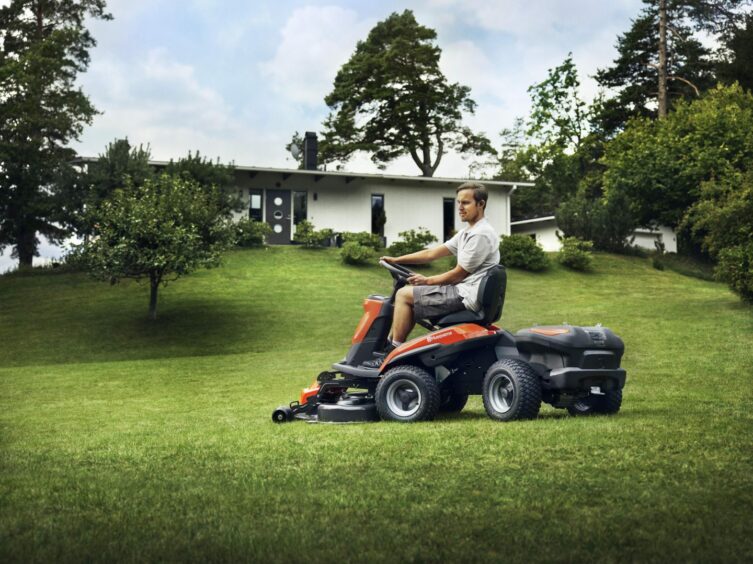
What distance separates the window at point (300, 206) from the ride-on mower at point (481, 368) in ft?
112

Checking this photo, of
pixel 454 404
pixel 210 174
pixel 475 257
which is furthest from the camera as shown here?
pixel 210 174

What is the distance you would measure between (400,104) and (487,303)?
46.3 m

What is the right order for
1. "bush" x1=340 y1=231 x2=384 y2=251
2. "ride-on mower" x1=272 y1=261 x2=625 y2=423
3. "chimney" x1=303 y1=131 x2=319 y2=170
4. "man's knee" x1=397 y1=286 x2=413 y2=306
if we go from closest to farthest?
"ride-on mower" x1=272 y1=261 x2=625 y2=423
"man's knee" x1=397 y1=286 x2=413 y2=306
"bush" x1=340 y1=231 x2=384 y2=251
"chimney" x1=303 y1=131 x2=319 y2=170

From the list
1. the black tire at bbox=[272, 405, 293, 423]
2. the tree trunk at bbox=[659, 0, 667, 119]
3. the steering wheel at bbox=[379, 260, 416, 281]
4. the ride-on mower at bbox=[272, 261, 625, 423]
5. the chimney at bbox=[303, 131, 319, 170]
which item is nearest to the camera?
the ride-on mower at bbox=[272, 261, 625, 423]

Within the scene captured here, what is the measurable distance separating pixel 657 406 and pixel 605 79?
51630 mm

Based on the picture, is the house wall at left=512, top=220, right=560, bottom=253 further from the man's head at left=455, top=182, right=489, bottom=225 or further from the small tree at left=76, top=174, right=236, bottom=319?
the man's head at left=455, top=182, right=489, bottom=225

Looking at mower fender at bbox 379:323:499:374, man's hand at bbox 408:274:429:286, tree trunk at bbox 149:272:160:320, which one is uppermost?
man's hand at bbox 408:274:429:286

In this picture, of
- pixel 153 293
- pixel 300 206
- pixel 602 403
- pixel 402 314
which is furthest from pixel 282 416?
pixel 300 206

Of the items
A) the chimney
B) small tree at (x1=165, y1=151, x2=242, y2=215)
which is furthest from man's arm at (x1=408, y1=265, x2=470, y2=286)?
→ the chimney

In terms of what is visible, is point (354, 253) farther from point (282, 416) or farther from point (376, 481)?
point (376, 481)

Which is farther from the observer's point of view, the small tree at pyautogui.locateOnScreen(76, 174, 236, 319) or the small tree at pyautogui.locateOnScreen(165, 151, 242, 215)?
the small tree at pyautogui.locateOnScreen(165, 151, 242, 215)

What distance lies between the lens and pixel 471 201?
25.0 feet

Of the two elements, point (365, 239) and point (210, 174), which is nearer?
point (210, 174)

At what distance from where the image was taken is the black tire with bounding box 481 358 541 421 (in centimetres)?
712
